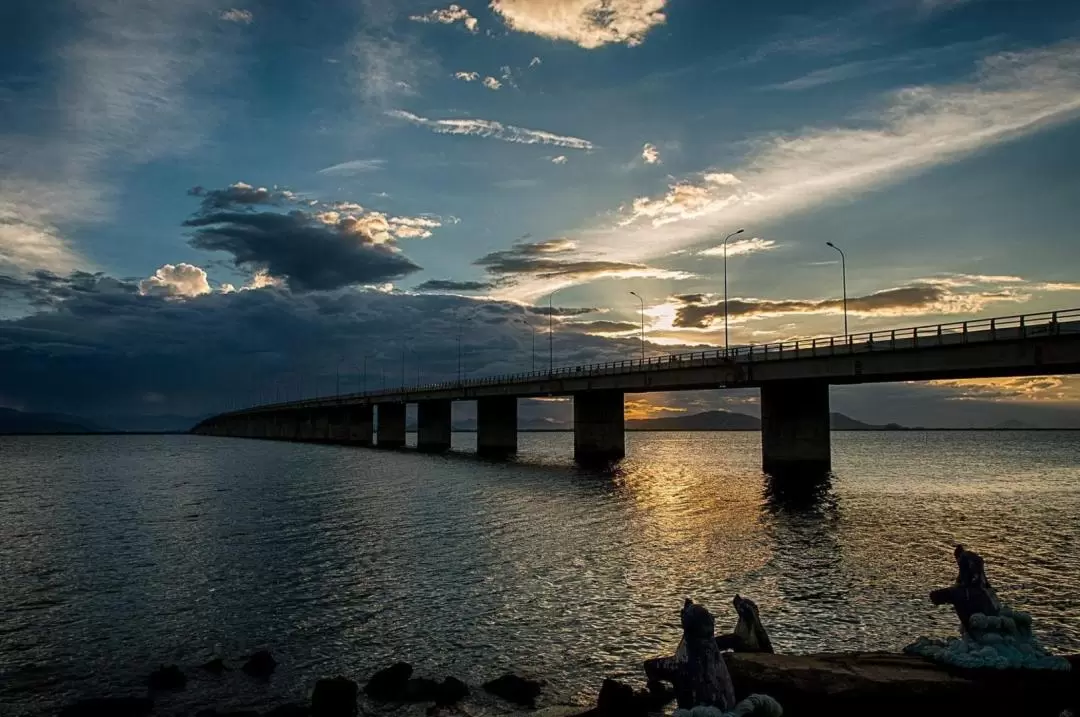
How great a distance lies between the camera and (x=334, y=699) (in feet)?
44.6

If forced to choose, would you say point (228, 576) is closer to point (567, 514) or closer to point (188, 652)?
point (188, 652)

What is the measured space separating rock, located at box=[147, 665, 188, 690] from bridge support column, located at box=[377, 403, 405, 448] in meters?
140

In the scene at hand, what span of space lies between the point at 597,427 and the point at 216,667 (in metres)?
81.5

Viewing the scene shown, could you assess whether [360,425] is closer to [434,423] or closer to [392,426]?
[392,426]

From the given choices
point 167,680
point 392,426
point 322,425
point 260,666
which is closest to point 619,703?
point 260,666

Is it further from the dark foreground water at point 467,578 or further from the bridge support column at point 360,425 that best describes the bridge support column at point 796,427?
the bridge support column at point 360,425

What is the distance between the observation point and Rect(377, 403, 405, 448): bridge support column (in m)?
155

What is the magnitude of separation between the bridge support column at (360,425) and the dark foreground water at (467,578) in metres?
114

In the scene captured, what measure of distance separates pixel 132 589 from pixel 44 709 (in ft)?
34.9

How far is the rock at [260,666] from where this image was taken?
15930 millimetres

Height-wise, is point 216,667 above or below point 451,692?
below

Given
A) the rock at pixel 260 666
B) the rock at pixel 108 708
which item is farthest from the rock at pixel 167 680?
the rock at pixel 260 666

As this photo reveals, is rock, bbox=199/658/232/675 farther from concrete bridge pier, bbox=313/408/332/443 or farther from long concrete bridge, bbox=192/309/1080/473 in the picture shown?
concrete bridge pier, bbox=313/408/332/443

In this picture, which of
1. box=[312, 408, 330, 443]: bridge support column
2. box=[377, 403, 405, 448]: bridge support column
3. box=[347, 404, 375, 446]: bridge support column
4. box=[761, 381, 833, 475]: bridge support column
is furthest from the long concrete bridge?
box=[312, 408, 330, 443]: bridge support column
